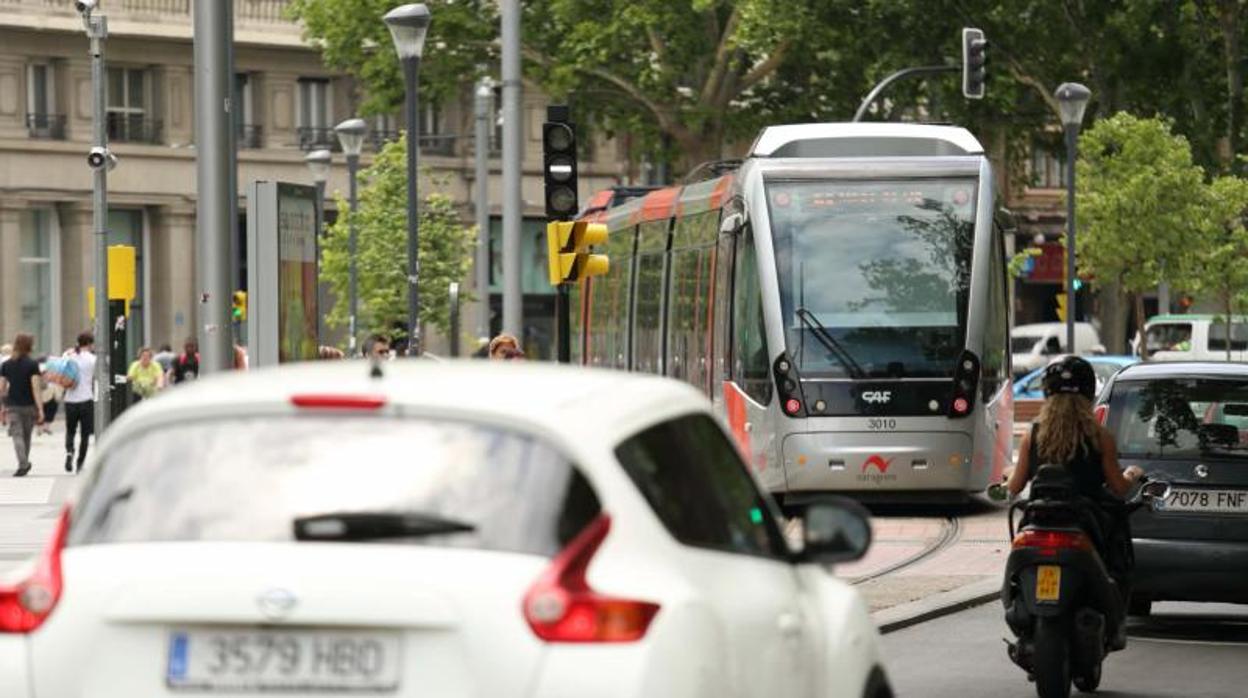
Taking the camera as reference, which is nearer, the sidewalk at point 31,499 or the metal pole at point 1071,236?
the sidewalk at point 31,499

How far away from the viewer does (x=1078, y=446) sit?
12.3m

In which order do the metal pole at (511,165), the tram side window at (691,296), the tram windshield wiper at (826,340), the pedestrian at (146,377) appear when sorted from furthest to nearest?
the pedestrian at (146,377)
the metal pole at (511,165)
the tram side window at (691,296)
the tram windshield wiper at (826,340)

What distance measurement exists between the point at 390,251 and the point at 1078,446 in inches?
2033

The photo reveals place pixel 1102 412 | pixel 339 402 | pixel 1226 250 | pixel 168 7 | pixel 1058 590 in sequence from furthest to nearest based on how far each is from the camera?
pixel 168 7, pixel 1226 250, pixel 1102 412, pixel 1058 590, pixel 339 402

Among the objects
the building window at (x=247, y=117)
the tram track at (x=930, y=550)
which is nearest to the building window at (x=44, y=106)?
the building window at (x=247, y=117)

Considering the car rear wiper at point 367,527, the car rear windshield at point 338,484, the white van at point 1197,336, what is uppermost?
the car rear windshield at point 338,484

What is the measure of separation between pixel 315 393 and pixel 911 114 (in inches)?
2795

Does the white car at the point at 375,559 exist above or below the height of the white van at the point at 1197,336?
above

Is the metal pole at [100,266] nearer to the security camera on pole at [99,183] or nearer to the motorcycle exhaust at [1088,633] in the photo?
the security camera on pole at [99,183]

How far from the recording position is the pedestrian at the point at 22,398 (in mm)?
34906

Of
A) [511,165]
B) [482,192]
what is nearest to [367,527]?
[511,165]

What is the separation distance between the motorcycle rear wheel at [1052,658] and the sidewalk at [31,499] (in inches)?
389

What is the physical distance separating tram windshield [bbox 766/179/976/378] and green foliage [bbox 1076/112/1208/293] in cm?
2512

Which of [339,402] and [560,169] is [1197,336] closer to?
[560,169]
